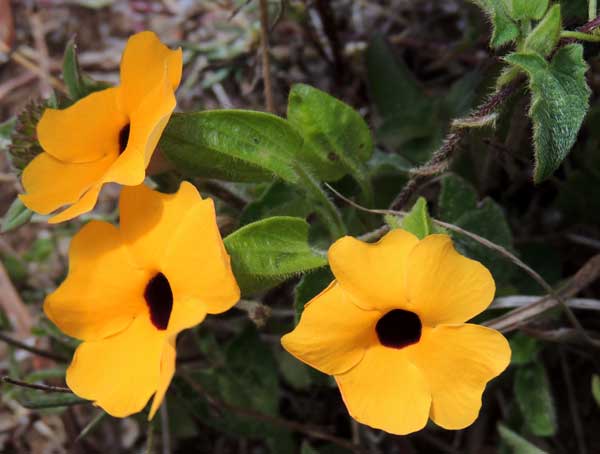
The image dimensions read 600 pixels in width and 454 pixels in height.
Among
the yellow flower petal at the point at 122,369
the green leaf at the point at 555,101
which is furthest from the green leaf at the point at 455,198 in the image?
the yellow flower petal at the point at 122,369

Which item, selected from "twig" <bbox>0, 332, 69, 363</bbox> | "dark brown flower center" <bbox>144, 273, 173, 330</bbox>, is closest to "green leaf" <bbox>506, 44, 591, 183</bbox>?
"dark brown flower center" <bbox>144, 273, 173, 330</bbox>

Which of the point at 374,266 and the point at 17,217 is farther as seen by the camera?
the point at 17,217

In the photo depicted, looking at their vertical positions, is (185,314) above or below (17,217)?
above

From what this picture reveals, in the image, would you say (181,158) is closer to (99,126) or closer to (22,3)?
(99,126)

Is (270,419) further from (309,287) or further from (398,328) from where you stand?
(398,328)

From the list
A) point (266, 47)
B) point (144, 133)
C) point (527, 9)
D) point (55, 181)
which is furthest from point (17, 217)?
point (527, 9)
